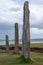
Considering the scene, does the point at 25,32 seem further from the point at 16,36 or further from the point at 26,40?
the point at 16,36

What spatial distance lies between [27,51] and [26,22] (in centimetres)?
186

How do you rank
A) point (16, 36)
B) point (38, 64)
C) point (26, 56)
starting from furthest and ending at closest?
1. point (16, 36)
2. point (26, 56)
3. point (38, 64)

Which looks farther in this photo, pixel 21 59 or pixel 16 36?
pixel 16 36

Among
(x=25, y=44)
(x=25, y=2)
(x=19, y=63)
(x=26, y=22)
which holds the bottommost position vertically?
→ (x=19, y=63)

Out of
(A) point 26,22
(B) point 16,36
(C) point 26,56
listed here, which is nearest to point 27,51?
Result: (C) point 26,56

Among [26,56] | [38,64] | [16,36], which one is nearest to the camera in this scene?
[38,64]

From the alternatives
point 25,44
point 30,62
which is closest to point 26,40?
point 25,44

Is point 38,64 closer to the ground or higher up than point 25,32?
closer to the ground

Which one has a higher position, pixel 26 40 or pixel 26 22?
pixel 26 22

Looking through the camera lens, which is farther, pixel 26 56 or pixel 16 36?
pixel 16 36

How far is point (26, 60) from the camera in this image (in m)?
18.4

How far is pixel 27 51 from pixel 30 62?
0.73m

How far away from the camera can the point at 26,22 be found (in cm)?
1830

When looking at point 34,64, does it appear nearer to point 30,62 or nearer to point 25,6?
point 30,62
